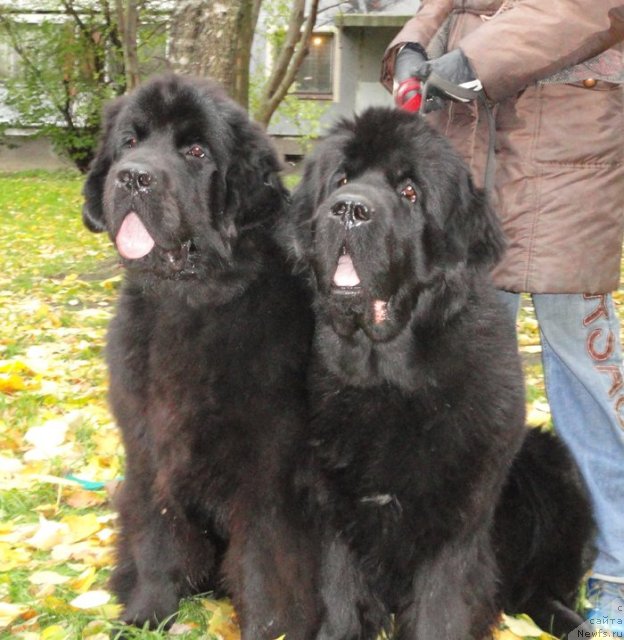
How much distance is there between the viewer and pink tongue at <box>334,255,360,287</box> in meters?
2.33

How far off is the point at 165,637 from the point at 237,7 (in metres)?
3.73

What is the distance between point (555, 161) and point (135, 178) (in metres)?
1.21

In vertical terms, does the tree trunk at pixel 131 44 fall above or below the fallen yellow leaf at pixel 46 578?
above

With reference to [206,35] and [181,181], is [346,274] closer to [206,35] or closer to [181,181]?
[181,181]

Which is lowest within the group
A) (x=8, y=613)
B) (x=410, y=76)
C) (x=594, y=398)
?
(x=8, y=613)

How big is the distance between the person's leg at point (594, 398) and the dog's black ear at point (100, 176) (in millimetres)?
1388

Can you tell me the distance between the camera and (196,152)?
2562mm

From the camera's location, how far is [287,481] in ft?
7.71

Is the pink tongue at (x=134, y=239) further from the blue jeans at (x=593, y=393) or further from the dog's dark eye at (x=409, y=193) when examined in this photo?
the blue jeans at (x=593, y=393)

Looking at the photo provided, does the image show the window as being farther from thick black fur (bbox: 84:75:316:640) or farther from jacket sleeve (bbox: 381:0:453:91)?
thick black fur (bbox: 84:75:316:640)

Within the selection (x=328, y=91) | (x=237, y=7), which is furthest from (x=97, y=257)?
(x=328, y=91)

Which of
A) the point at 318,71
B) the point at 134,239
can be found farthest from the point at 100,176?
the point at 318,71

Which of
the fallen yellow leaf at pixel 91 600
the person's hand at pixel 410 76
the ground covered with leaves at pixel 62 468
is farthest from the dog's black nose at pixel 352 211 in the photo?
the fallen yellow leaf at pixel 91 600

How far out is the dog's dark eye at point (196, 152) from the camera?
2.56m
